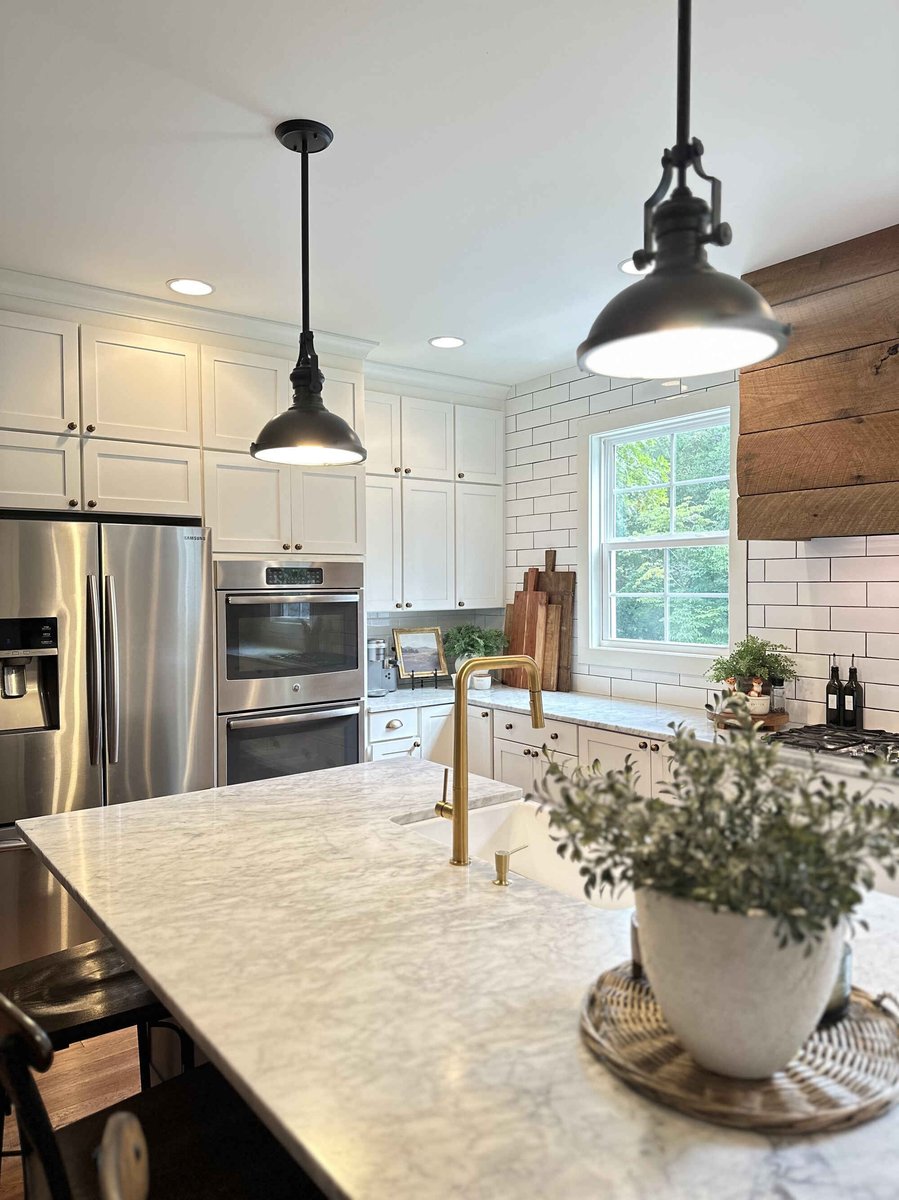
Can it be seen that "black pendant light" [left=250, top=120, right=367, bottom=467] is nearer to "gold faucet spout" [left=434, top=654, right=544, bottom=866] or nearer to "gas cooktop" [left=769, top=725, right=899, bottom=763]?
"gold faucet spout" [left=434, top=654, right=544, bottom=866]

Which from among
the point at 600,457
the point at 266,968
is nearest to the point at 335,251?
the point at 600,457

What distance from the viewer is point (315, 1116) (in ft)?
2.86

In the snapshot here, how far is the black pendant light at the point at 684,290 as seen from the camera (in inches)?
42.2

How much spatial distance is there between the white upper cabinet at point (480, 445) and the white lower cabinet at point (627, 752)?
1.75m

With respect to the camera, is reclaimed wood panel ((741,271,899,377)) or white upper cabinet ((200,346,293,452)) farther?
white upper cabinet ((200,346,293,452))

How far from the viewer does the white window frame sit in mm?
3555

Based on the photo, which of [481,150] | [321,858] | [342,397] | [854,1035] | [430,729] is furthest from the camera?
Answer: [430,729]

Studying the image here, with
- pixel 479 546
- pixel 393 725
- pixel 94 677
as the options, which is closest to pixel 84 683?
pixel 94 677

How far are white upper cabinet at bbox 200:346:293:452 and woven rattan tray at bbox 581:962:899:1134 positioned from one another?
286 centimetres

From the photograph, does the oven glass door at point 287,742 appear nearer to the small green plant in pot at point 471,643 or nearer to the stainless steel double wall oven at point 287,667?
the stainless steel double wall oven at point 287,667

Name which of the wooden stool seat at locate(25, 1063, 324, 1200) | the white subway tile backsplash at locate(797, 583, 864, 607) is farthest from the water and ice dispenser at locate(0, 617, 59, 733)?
the white subway tile backsplash at locate(797, 583, 864, 607)

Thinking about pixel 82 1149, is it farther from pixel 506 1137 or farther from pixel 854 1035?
pixel 854 1035

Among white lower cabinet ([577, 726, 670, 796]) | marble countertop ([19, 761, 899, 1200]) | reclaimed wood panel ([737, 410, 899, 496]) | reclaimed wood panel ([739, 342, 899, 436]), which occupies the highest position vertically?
reclaimed wood panel ([739, 342, 899, 436])

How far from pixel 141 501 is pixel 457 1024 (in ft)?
8.82
